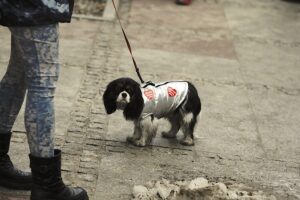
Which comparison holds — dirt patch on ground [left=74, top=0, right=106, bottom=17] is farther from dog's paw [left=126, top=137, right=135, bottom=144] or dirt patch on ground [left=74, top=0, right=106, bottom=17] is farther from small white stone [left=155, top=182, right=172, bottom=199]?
small white stone [left=155, top=182, right=172, bottom=199]

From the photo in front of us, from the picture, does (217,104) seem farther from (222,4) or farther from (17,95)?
(222,4)

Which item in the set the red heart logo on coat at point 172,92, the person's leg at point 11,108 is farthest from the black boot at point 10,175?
the red heart logo on coat at point 172,92

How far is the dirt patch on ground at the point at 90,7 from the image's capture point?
8758 mm

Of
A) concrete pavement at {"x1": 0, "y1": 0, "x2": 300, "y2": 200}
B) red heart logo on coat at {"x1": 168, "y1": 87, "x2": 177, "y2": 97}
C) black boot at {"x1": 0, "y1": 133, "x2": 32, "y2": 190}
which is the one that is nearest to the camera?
black boot at {"x1": 0, "y1": 133, "x2": 32, "y2": 190}

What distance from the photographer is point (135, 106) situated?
457 centimetres

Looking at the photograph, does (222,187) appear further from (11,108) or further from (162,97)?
(11,108)

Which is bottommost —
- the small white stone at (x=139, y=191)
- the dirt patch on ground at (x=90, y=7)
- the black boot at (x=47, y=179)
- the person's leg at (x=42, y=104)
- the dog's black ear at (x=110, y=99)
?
the dirt patch on ground at (x=90, y=7)

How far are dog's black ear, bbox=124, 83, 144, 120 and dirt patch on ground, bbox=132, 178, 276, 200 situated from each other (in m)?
0.64

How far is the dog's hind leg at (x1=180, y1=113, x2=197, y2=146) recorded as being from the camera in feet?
15.9

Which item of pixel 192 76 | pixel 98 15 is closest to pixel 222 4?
pixel 98 15

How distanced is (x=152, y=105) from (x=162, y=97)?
0.11 m

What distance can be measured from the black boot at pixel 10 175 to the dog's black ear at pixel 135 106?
1.08 metres

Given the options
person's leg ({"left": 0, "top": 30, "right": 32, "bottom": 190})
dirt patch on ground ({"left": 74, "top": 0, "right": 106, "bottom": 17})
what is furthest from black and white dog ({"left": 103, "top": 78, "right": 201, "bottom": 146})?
dirt patch on ground ({"left": 74, "top": 0, "right": 106, "bottom": 17})

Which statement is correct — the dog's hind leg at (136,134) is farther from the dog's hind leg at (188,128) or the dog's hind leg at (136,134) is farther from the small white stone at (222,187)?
the small white stone at (222,187)
